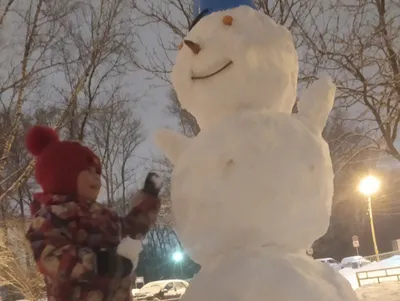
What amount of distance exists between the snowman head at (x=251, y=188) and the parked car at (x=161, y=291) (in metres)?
12.9

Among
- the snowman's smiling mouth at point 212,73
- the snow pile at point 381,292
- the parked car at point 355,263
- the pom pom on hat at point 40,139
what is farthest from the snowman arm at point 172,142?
the parked car at point 355,263

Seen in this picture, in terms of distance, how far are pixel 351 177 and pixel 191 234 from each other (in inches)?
425

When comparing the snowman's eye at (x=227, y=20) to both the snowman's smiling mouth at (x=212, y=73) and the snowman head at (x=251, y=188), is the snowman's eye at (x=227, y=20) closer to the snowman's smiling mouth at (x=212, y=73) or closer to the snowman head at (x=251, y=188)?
the snowman's smiling mouth at (x=212, y=73)

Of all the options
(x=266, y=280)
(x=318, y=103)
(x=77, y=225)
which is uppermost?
(x=318, y=103)

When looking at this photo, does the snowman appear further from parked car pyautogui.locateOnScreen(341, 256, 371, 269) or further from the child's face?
parked car pyautogui.locateOnScreen(341, 256, 371, 269)

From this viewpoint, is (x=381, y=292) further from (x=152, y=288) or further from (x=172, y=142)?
(x=152, y=288)

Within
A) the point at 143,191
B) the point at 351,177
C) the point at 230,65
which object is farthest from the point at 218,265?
the point at 351,177

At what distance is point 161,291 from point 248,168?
536 inches

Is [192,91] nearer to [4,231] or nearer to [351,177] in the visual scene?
[4,231]

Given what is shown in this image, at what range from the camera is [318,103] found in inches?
107

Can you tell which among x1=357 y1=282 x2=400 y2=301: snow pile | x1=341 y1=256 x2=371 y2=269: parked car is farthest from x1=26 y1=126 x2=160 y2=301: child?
x1=341 y1=256 x2=371 y2=269: parked car

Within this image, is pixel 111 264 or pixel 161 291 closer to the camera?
pixel 111 264

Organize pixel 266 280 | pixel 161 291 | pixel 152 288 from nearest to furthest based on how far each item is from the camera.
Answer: pixel 266 280
pixel 161 291
pixel 152 288

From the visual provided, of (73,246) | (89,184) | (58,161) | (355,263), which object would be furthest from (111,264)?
(355,263)
